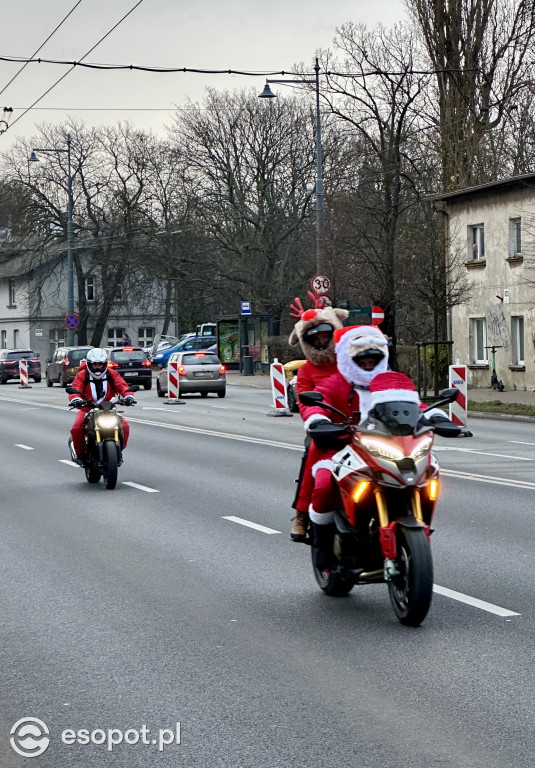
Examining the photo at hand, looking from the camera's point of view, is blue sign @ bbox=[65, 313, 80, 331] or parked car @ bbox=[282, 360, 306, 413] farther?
blue sign @ bbox=[65, 313, 80, 331]

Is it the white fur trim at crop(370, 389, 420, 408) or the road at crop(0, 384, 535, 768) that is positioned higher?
the white fur trim at crop(370, 389, 420, 408)

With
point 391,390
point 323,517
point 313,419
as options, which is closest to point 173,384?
point 323,517

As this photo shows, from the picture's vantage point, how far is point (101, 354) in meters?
14.3

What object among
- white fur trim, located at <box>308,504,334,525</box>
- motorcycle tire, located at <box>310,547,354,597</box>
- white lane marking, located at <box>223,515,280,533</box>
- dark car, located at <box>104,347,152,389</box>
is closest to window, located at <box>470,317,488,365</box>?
dark car, located at <box>104,347,152,389</box>

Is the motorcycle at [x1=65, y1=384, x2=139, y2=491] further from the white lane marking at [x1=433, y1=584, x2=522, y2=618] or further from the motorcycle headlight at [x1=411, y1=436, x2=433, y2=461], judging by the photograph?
the motorcycle headlight at [x1=411, y1=436, x2=433, y2=461]

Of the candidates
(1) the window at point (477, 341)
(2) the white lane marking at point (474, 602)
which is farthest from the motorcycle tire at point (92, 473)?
(1) the window at point (477, 341)

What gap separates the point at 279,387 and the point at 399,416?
67.6ft

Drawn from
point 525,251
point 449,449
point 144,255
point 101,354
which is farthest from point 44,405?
point 144,255

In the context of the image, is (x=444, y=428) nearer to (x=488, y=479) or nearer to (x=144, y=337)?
(x=488, y=479)

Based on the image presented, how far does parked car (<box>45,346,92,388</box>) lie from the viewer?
43.3m

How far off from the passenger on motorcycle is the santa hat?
769 cm

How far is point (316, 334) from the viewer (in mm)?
7547

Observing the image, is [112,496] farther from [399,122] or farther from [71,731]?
[399,122]

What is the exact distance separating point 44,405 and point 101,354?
19.6 m
